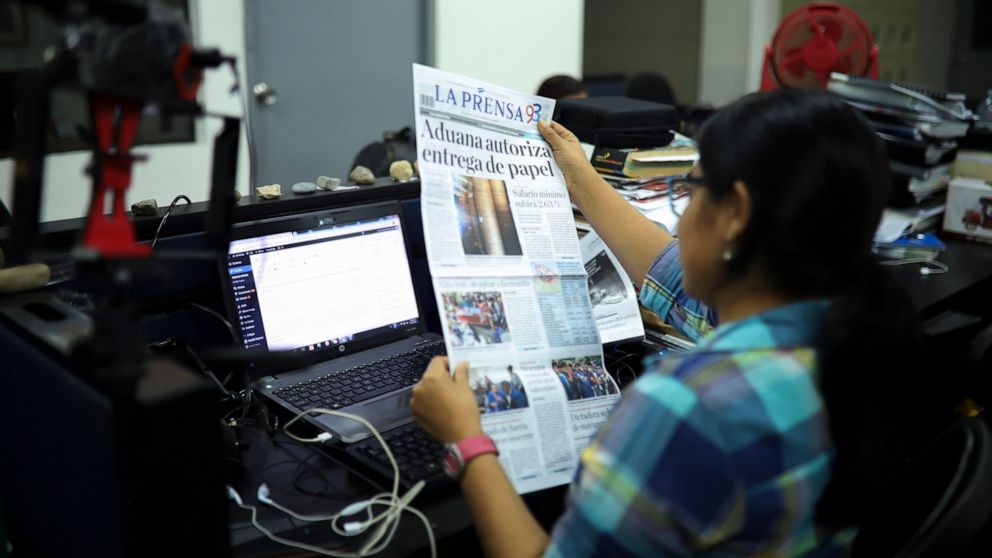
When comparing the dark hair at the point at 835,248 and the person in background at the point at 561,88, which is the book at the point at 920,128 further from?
the dark hair at the point at 835,248

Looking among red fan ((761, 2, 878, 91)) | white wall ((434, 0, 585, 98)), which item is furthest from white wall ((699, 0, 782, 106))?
red fan ((761, 2, 878, 91))

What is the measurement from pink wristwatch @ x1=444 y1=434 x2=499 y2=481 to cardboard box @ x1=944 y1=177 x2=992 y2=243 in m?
1.86

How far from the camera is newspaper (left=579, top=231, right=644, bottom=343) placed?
4.72 ft

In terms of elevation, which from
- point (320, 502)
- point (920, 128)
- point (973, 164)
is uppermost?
point (920, 128)

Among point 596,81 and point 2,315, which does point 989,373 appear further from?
point 596,81

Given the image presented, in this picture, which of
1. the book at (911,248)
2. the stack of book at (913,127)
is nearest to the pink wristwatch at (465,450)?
the book at (911,248)

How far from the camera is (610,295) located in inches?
57.7

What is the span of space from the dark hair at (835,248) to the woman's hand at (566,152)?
1.46ft

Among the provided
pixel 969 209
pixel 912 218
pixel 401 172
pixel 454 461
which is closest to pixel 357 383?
pixel 454 461

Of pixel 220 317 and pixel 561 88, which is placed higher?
pixel 561 88

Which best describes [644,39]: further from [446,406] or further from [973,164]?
[446,406]

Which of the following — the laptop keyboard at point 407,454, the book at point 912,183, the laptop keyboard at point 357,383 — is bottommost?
the laptop keyboard at point 407,454

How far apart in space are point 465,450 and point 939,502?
505 millimetres

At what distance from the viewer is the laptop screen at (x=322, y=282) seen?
1.24 m
